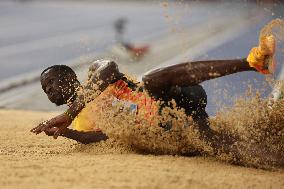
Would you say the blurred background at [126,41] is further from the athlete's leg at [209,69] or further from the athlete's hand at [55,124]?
the athlete's hand at [55,124]

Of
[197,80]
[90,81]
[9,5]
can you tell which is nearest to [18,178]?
[90,81]

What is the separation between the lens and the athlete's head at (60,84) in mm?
5277

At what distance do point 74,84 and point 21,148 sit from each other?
867mm

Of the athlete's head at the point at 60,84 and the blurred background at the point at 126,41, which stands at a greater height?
the blurred background at the point at 126,41

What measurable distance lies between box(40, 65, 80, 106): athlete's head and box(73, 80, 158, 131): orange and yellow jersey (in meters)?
0.21

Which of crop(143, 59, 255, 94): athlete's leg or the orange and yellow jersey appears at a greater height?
crop(143, 59, 255, 94): athlete's leg

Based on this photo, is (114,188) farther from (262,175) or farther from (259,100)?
(259,100)

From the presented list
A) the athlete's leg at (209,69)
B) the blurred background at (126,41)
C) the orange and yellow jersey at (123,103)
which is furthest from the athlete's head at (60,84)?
the blurred background at (126,41)

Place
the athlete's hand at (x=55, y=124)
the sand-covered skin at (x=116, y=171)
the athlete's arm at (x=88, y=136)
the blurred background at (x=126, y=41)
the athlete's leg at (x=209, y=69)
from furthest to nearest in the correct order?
the blurred background at (x=126, y=41) < the athlete's arm at (x=88, y=136) < the athlete's hand at (x=55, y=124) < the athlete's leg at (x=209, y=69) < the sand-covered skin at (x=116, y=171)

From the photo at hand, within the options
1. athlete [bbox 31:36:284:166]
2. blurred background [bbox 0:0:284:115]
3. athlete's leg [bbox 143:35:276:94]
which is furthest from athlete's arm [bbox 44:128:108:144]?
blurred background [bbox 0:0:284:115]

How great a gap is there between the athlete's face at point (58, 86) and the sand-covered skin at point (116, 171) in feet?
1.54

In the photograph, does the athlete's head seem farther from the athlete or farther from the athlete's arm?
the athlete's arm

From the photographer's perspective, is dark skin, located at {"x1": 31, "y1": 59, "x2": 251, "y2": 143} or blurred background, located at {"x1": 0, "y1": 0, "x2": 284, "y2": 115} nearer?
dark skin, located at {"x1": 31, "y1": 59, "x2": 251, "y2": 143}

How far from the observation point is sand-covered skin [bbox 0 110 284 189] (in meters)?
3.88
